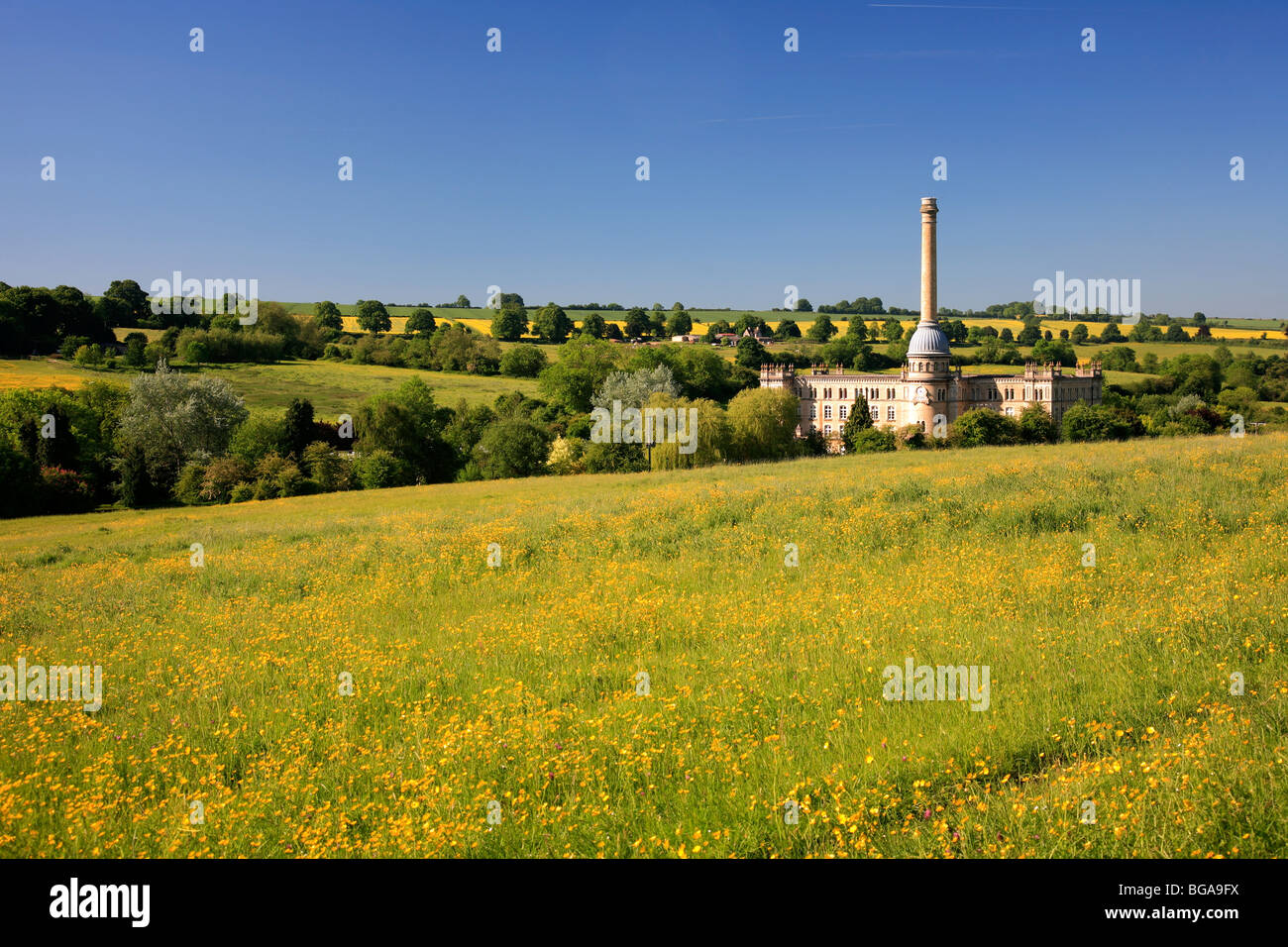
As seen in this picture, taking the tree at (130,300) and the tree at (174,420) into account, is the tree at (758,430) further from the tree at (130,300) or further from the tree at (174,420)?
the tree at (130,300)

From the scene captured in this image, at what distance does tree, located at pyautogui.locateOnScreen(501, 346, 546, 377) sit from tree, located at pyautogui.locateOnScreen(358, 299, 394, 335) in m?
44.4

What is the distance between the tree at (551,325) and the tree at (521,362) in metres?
34.3

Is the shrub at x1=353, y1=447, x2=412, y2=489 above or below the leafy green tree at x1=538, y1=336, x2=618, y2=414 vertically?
below

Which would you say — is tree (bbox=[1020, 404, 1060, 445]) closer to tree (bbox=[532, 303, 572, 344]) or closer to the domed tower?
the domed tower

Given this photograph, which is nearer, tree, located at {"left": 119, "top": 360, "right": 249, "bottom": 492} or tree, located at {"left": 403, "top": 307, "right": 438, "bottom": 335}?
tree, located at {"left": 119, "top": 360, "right": 249, "bottom": 492}

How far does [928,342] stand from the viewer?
431ft

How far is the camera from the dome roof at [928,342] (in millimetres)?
131012

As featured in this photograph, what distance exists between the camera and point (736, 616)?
13578mm

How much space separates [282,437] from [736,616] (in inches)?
2463

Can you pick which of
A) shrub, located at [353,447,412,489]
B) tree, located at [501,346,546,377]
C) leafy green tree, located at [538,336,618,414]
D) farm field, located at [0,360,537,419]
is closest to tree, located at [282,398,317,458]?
shrub, located at [353,447,412,489]

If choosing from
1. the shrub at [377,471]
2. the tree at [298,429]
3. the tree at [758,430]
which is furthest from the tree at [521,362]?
the shrub at [377,471]

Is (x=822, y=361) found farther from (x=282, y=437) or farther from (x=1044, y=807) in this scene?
(x=1044, y=807)

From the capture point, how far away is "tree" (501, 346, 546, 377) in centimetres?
13500
